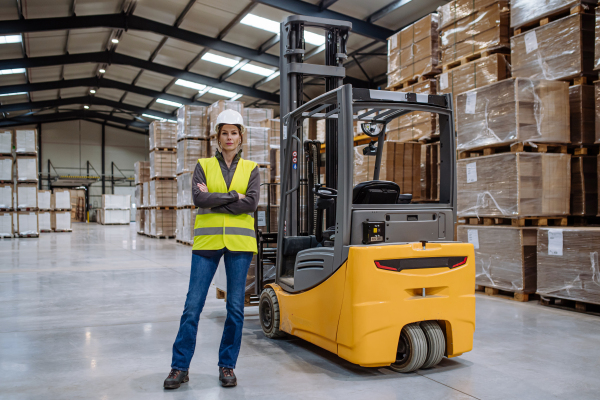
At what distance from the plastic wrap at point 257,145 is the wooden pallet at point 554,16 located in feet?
18.3

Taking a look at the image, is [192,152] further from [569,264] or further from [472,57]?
[569,264]

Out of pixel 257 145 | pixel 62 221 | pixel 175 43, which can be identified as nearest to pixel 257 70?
pixel 175 43

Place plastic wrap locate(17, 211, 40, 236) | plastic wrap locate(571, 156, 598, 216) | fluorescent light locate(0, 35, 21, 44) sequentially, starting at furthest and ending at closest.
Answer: plastic wrap locate(17, 211, 40, 236) < fluorescent light locate(0, 35, 21, 44) < plastic wrap locate(571, 156, 598, 216)

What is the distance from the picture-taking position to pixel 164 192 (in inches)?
569

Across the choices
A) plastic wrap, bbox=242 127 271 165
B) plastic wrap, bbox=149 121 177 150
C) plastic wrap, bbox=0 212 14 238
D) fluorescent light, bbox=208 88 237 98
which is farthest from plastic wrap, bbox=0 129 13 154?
plastic wrap, bbox=242 127 271 165

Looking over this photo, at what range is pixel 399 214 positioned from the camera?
119 inches

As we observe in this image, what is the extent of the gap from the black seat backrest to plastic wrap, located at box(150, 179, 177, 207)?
12.0 meters

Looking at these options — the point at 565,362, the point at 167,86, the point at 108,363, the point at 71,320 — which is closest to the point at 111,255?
the point at 71,320

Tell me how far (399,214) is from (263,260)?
1678 mm

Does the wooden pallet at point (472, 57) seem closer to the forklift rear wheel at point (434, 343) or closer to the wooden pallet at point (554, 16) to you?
the wooden pallet at point (554, 16)

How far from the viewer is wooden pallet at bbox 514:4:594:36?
5047mm

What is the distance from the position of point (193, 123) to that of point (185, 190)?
5.19 ft

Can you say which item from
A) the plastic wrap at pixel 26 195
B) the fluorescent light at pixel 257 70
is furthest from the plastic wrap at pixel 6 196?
the fluorescent light at pixel 257 70

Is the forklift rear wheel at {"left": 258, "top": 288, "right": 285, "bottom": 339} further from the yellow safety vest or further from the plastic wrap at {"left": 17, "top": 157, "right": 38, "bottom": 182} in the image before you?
the plastic wrap at {"left": 17, "top": 157, "right": 38, "bottom": 182}
